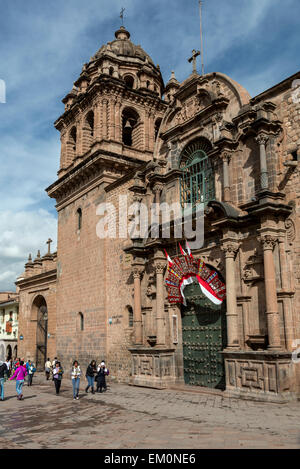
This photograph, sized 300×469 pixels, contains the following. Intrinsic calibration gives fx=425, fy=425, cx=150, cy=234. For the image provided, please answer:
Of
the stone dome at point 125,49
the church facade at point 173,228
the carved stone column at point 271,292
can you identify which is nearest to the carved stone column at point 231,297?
the church facade at point 173,228

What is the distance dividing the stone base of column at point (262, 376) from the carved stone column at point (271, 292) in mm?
400

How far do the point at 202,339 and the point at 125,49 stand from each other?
801 inches

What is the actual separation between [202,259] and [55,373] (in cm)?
690

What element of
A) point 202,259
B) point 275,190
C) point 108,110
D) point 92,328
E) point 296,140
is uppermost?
point 108,110

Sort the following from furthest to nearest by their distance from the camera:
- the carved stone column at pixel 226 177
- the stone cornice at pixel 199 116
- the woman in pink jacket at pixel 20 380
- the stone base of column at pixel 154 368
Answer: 1. the stone base of column at pixel 154 368
2. the stone cornice at pixel 199 116
3. the woman in pink jacket at pixel 20 380
4. the carved stone column at pixel 226 177

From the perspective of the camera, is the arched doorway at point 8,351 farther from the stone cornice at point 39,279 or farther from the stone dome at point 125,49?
the stone dome at point 125,49

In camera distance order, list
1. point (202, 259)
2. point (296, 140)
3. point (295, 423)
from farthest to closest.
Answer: point (202, 259) < point (296, 140) < point (295, 423)

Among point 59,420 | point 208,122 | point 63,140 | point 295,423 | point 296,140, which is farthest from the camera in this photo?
point 63,140

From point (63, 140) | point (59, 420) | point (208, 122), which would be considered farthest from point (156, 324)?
point (63, 140)

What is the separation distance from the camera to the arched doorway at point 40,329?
3023cm

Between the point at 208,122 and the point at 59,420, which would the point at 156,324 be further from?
the point at 208,122

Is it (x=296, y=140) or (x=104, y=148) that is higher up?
(x=104, y=148)

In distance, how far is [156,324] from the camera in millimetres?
16562

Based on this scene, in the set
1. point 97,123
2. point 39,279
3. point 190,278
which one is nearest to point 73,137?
point 97,123
